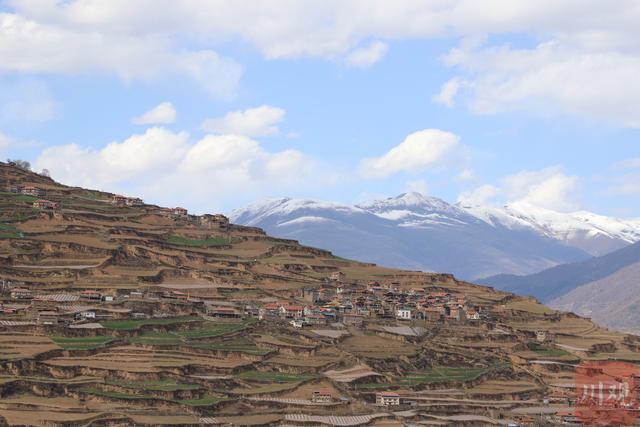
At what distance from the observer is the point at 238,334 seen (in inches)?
4210

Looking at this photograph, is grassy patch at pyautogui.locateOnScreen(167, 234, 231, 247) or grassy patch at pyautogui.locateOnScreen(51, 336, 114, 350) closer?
grassy patch at pyautogui.locateOnScreen(51, 336, 114, 350)

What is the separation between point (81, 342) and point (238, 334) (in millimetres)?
15135

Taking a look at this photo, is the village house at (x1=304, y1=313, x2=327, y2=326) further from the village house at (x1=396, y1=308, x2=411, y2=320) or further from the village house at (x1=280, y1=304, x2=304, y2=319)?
the village house at (x1=396, y1=308, x2=411, y2=320)

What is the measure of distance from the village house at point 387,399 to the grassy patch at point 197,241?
51.0m

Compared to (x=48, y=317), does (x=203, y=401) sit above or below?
below

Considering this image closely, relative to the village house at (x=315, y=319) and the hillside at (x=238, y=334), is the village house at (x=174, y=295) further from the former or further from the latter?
the village house at (x=315, y=319)

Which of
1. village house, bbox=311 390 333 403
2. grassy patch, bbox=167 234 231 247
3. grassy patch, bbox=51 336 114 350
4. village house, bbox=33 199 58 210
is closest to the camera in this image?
village house, bbox=311 390 333 403

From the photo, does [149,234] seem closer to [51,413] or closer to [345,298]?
[345,298]

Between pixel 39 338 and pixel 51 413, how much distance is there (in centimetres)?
1547

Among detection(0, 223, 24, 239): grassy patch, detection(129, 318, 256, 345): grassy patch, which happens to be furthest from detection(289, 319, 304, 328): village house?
detection(0, 223, 24, 239): grassy patch

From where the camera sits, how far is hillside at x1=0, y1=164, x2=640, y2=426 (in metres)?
88.8

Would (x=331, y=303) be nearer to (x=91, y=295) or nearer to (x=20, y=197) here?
(x=91, y=295)

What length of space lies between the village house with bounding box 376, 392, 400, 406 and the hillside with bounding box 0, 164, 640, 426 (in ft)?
0.36

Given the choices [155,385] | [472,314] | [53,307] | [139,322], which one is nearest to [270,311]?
[139,322]
